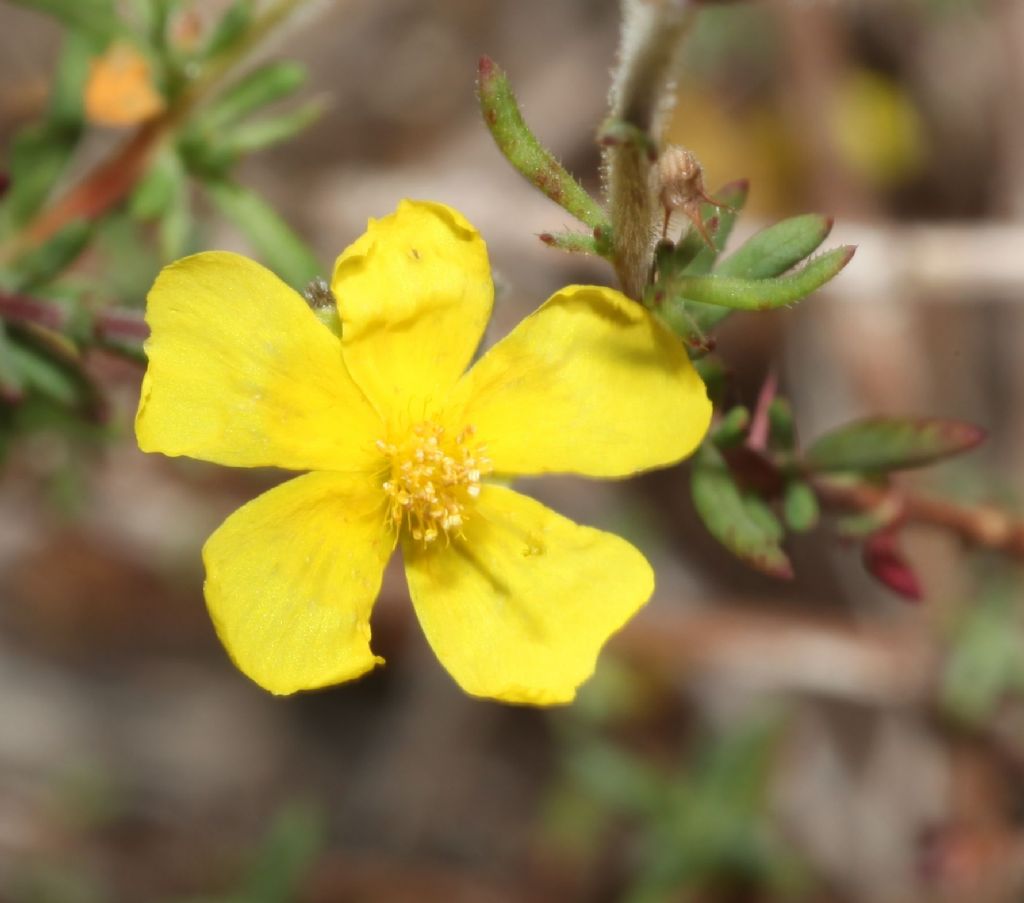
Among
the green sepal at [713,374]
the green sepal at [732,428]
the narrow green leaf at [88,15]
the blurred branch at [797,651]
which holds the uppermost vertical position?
the narrow green leaf at [88,15]

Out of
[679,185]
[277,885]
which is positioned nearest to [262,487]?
[277,885]

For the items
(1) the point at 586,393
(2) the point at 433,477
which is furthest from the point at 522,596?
(1) the point at 586,393

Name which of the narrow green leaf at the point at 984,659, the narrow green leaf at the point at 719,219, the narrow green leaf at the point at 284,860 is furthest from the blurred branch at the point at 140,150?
the narrow green leaf at the point at 984,659

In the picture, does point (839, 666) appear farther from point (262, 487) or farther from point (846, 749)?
point (262, 487)

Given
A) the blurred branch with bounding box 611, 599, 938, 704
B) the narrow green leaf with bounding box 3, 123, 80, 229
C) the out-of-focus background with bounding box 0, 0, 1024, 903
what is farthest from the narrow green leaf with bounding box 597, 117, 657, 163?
the blurred branch with bounding box 611, 599, 938, 704

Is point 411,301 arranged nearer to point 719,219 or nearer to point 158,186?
point 719,219

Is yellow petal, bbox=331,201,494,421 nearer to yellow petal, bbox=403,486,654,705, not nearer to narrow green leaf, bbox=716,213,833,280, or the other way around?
yellow petal, bbox=403,486,654,705

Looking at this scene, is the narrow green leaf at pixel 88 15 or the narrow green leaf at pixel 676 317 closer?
the narrow green leaf at pixel 676 317

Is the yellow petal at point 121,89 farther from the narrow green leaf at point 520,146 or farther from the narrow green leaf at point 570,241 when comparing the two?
the narrow green leaf at point 570,241
